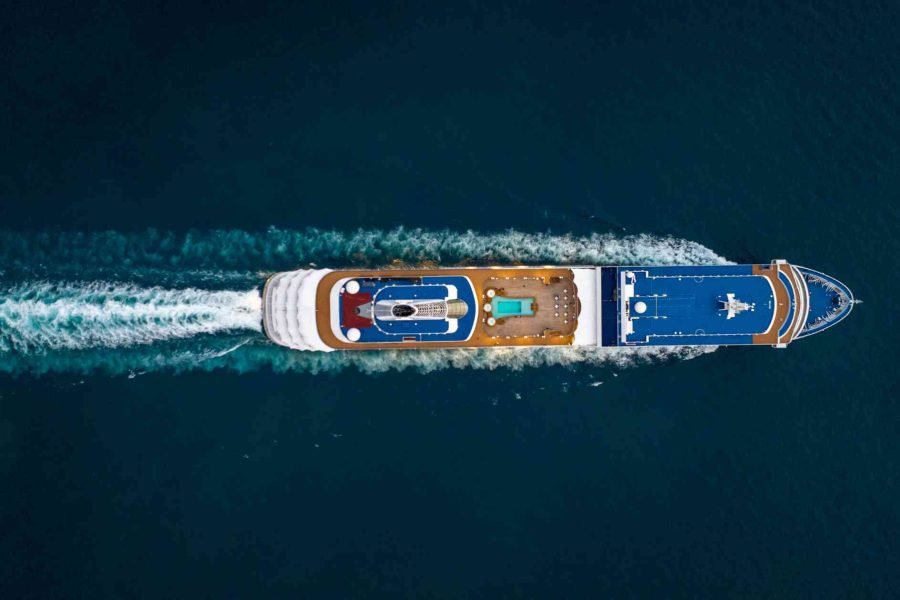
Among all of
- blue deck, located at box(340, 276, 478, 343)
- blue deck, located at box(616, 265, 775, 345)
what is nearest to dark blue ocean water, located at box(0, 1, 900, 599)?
blue deck, located at box(616, 265, 775, 345)

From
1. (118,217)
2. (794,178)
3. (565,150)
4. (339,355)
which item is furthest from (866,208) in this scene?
(118,217)

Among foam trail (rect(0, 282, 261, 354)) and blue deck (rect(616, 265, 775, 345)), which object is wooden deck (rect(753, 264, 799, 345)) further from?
foam trail (rect(0, 282, 261, 354))

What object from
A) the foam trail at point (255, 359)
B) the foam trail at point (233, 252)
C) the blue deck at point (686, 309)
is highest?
the foam trail at point (233, 252)

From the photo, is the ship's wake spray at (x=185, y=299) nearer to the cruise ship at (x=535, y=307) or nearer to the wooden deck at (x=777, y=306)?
the cruise ship at (x=535, y=307)

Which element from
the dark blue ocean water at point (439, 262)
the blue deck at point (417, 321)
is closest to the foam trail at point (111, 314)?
the dark blue ocean water at point (439, 262)

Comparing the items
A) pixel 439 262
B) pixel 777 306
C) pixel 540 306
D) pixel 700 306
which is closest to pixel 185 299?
pixel 439 262

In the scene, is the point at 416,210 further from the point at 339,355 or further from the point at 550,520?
the point at 550,520

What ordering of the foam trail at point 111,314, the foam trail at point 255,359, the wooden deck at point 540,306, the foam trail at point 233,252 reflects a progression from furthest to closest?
the foam trail at point 233,252, the foam trail at point 111,314, the foam trail at point 255,359, the wooden deck at point 540,306
